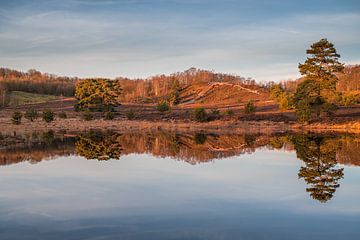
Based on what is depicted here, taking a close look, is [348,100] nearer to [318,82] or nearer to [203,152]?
[318,82]

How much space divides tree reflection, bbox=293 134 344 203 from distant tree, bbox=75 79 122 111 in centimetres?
4206

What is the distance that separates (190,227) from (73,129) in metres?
33.5

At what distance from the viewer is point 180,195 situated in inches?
458

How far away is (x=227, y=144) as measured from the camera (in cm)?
2664

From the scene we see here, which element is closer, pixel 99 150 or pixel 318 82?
pixel 99 150

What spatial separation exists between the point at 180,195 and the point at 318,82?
110ft

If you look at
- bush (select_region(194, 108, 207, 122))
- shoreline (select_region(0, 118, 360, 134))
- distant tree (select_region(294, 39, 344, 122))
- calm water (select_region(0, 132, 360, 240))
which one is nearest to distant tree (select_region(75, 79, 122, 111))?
shoreline (select_region(0, 118, 360, 134))

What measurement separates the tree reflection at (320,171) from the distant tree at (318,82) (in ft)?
61.1

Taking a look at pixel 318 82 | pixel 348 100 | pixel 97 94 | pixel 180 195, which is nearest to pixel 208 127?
pixel 318 82

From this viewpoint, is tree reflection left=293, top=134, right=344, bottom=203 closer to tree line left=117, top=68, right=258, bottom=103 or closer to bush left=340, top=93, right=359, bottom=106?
bush left=340, top=93, right=359, bottom=106

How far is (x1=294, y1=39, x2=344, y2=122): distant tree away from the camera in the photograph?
A: 41.3m

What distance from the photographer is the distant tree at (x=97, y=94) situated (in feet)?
202

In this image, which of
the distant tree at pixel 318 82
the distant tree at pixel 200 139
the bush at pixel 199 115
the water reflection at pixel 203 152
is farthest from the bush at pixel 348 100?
the water reflection at pixel 203 152

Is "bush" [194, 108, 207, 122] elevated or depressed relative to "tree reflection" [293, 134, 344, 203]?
elevated
